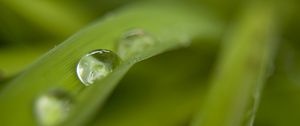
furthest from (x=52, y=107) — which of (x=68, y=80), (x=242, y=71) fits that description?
(x=242, y=71)

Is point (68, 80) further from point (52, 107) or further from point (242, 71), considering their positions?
point (242, 71)

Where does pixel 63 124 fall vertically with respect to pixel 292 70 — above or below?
below

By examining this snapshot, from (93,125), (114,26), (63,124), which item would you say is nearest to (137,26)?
(114,26)

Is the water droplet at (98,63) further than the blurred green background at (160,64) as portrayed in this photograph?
No

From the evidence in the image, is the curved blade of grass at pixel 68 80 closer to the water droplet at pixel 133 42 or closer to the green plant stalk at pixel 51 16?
the water droplet at pixel 133 42

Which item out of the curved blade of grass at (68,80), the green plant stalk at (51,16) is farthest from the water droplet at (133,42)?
the green plant stalk at (51,16)

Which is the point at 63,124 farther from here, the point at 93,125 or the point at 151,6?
the point at 151,6
